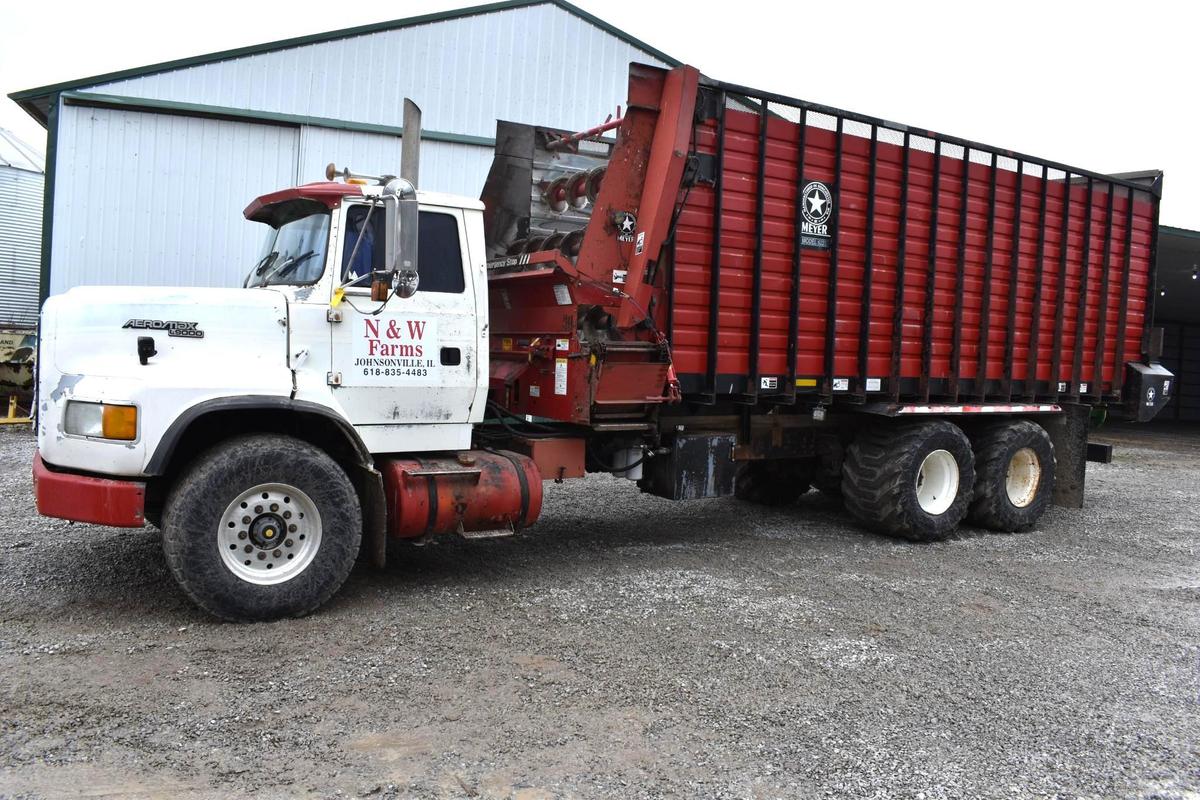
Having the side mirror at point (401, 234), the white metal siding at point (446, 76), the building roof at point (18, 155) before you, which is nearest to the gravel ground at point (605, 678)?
the side mirror at point (401, 234)

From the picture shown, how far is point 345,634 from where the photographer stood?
16.6ft

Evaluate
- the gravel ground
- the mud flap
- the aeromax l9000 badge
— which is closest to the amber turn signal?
the gravel ground

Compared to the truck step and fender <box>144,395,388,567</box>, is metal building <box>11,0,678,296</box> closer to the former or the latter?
fender <box>144,395,388,567</box>

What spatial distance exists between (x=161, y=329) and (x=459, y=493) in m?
1.98

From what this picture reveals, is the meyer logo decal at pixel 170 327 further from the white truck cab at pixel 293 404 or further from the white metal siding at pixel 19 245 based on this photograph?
the white metal siding at pixel 19 245

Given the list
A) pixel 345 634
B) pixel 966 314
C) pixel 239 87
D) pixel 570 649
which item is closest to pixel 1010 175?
pixel 966 314

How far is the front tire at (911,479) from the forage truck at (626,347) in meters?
0.03

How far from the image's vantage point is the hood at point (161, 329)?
4957 mm

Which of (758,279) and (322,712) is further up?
(758,279)

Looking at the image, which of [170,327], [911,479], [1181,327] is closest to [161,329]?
[170,327]

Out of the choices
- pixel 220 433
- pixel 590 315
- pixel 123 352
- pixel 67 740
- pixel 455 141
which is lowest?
pixel 67 740

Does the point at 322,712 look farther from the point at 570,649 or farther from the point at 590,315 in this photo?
the point at 590,315

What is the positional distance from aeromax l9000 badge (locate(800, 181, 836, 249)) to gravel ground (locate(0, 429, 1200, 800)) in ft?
8.63

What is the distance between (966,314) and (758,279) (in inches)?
103
